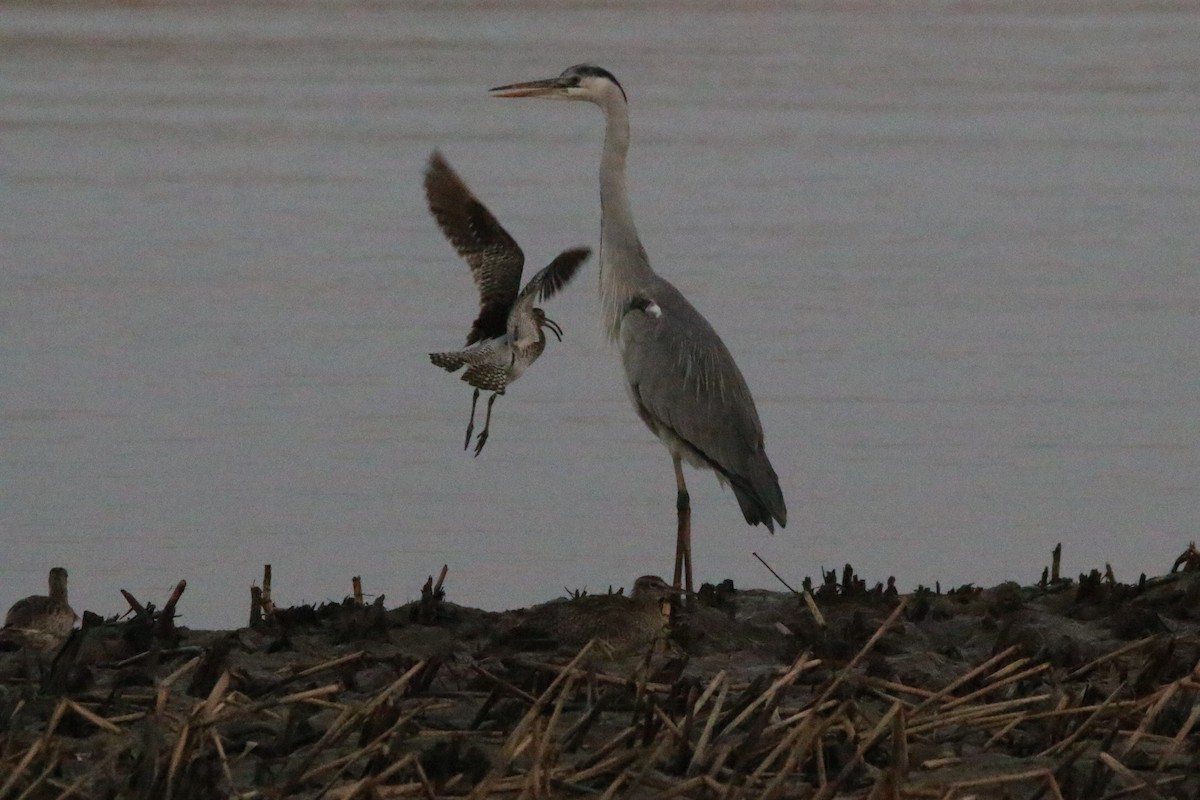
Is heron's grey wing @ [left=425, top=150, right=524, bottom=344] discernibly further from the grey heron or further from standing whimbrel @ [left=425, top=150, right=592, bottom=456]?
the grey heron

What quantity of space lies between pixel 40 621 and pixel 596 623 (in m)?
1.45

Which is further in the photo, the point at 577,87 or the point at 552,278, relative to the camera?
the point at 577,87

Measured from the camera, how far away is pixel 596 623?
644 centimetres

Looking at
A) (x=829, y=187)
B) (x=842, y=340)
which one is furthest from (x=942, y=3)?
(x=842, y=340)

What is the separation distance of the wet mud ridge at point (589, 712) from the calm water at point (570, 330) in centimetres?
219

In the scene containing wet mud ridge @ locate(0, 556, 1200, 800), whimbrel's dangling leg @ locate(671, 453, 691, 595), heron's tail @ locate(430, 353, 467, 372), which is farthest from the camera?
heron's tail @ locate(430, 353, 467, 372)

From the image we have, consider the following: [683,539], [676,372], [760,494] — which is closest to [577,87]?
[676,372]

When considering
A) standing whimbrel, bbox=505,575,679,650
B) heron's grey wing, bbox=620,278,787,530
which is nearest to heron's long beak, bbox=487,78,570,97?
heron's grey wing, bbox=620,278,787,530

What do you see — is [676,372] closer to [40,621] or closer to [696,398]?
[696,398]

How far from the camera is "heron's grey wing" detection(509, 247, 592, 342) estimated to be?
8.81 m

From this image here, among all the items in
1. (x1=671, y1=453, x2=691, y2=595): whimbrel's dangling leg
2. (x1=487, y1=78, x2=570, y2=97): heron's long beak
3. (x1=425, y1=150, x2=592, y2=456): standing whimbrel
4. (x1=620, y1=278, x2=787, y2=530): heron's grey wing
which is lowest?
(x1=671, y1=453, x2=691, y2=595): whimbrel's dangling leg

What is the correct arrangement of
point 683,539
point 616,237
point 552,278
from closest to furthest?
point 683,539 → point 552,278 → point 616,237

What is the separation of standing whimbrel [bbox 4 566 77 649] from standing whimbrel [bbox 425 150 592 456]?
228cm

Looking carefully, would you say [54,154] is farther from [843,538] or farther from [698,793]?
[698,793]
